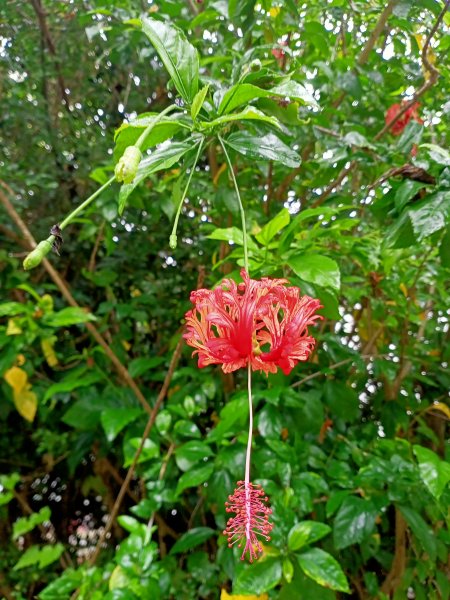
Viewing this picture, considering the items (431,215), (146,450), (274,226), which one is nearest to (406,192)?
(431,215)

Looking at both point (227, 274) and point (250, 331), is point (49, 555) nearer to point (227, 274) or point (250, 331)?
point (227, 274)

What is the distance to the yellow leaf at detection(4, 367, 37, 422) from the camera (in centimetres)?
130

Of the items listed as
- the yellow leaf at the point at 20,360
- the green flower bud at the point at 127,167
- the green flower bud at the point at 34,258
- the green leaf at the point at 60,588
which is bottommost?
the green leaf at the point at 60,588

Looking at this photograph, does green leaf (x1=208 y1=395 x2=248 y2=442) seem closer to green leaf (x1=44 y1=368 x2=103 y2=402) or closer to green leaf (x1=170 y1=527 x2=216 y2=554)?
green leaf (x1=170 y1=527 x2=216 y2=554)

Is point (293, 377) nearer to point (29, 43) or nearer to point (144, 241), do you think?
point (144, 241)

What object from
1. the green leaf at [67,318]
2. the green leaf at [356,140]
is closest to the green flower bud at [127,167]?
the green leaf at [356,140]

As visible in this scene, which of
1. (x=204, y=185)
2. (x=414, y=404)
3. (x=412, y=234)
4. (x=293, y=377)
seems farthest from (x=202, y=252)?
(x=412, y=234)

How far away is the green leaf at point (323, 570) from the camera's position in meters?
0.75

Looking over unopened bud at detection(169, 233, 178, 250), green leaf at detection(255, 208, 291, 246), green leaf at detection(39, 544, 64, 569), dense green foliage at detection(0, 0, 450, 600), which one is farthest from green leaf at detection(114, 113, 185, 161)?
green leaf at detection(39, 544, 64, 569)

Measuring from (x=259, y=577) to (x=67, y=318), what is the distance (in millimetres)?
658

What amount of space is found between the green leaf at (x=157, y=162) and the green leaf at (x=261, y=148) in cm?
5

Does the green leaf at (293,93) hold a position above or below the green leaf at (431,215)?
above

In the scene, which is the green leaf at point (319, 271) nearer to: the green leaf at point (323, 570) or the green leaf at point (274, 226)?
the green leaf at point (274, 226)

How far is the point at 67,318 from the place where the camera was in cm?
114
